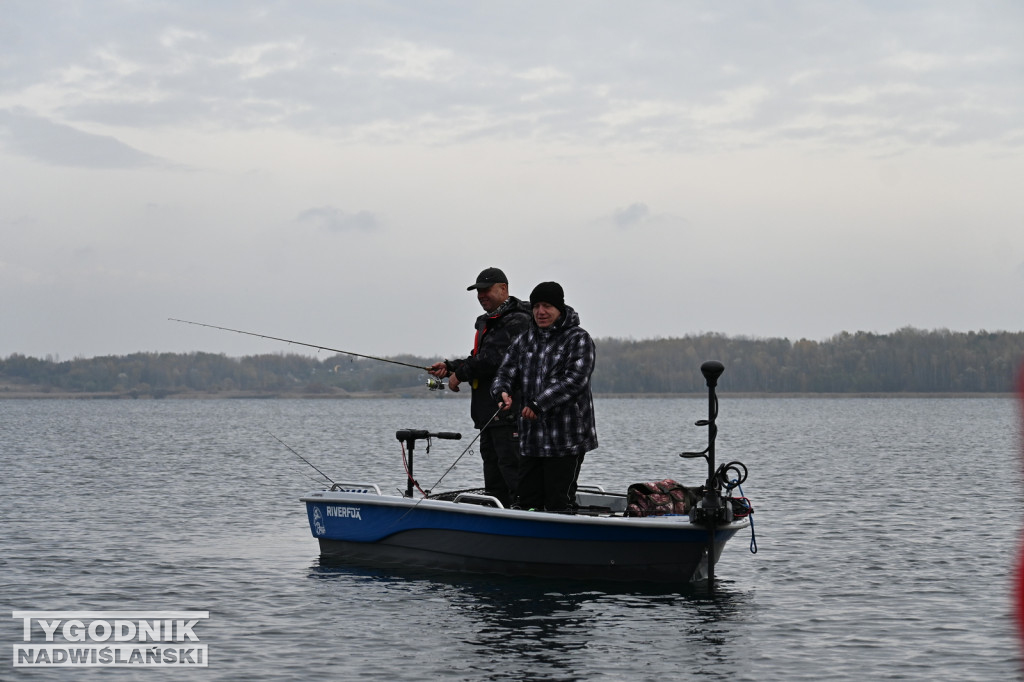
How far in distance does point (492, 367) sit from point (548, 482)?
104 centimetres

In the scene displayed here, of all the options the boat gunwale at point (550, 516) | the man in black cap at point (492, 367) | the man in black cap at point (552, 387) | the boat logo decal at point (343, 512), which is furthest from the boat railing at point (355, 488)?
the man in black cap at point (552, 387)

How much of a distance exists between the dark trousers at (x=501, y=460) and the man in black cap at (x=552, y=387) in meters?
0.28

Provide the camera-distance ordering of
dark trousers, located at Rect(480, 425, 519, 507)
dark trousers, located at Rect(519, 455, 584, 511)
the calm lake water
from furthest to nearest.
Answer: dark trousers, located at Rect(480, 425, 519, 507), dark trousers, located at Rect(519, 455, 584, 511), the calm lake water

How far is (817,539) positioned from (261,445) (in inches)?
1361

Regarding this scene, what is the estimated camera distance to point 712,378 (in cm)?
966

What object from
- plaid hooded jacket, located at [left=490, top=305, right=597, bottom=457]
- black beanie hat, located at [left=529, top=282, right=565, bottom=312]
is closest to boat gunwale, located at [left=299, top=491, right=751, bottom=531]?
plaid hooded jacket, located at [left=490, top=305, right=597, bottom=457]

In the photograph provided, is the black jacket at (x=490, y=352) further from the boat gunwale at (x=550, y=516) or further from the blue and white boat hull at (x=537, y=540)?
the blue and white boat hull at (x=537, y=540)

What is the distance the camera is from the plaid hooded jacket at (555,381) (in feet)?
32.3

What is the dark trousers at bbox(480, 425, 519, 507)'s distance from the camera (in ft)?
34.1

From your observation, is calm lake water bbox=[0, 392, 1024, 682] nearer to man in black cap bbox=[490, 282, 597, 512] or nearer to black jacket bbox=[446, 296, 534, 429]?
man in black cap bbox=[490, 282, 597, 512]

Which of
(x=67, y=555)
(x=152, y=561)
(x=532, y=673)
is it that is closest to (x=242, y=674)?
(x=532, y=673)

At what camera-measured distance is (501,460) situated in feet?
34.4

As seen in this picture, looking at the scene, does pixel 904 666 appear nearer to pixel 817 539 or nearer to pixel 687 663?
pixel 687 663

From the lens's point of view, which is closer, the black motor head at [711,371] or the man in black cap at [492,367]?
the black motor head at [711,371]
